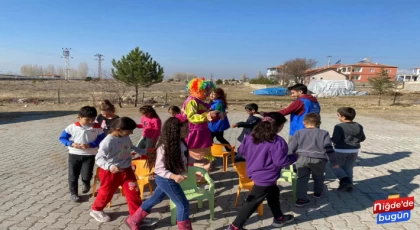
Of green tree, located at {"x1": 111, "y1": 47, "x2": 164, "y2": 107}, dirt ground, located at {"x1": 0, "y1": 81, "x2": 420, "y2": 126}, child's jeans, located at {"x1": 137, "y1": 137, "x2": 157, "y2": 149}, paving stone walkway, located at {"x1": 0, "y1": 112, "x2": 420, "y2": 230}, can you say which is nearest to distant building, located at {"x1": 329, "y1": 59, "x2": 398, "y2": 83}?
dirt ground, located at {"x1": 0, "y1": 81, "x2": 420, "y2": 126}

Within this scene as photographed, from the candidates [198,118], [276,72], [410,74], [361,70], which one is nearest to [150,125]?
[198,118]

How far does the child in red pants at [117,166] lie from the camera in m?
3.16

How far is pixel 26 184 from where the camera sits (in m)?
4.63

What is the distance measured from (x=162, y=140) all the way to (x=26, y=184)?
313 cm

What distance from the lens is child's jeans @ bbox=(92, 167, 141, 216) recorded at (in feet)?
10.6

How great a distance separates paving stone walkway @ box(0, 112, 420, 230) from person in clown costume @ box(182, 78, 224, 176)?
700 mm

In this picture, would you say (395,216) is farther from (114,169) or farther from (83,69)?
(83,69)

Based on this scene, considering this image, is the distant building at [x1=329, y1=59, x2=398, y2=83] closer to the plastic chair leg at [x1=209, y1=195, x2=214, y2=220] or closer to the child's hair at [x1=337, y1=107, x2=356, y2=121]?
the child's hair at [x1=337, y1=107, x2=356, y2=121]

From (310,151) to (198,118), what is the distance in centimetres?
153

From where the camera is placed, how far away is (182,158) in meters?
2.96

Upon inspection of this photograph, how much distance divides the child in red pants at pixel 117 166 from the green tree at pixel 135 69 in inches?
652

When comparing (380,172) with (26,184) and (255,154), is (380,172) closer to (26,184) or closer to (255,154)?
(255,154)

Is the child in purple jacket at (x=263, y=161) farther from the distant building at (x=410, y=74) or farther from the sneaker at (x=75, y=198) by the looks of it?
the distant building at (x=410, y=74)

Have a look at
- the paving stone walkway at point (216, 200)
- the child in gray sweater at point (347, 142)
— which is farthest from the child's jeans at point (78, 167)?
the child in gray sweater at point (347, 142)
